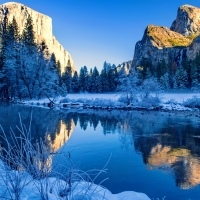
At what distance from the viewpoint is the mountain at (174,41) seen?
88562mm

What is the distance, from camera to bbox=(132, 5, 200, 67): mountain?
88.6 meters

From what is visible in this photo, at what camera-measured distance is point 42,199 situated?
2.63 meters

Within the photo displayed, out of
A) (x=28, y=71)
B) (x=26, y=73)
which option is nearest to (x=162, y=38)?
(x=28, y=71)

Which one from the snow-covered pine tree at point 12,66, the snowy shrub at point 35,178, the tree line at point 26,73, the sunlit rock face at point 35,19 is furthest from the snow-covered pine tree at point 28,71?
the sunlit rock face at point 35,19

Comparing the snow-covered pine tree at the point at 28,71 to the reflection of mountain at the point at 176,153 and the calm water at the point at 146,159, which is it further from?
the reflection of mountain at the point at 176,153

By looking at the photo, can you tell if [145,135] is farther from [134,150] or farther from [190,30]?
[190,30]

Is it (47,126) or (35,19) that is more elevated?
(35,19)

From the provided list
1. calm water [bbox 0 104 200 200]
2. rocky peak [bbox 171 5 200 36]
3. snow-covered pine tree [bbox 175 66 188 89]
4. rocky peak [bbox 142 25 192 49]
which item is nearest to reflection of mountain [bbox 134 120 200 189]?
calm water [bbox 0 104 200 200]

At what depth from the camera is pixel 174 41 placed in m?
105

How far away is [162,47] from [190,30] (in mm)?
35363

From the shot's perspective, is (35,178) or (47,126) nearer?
(35,178)

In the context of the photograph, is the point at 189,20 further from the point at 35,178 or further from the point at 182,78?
the point at 35,178

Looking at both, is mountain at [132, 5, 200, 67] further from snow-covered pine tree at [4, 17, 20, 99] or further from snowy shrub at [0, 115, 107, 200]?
snowy shrub at [0, 115, 107, 200]

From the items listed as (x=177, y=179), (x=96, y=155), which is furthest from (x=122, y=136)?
(x=177, y=179)
